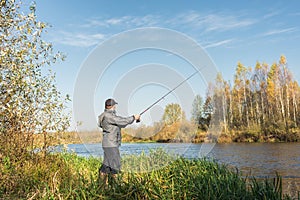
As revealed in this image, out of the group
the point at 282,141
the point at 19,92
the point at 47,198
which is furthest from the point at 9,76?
the point at 282,141

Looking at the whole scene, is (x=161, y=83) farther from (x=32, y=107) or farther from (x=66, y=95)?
(x=32, y=107)

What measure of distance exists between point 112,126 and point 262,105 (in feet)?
135

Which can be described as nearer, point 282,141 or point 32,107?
point 32,107

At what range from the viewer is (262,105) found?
44.3 metres

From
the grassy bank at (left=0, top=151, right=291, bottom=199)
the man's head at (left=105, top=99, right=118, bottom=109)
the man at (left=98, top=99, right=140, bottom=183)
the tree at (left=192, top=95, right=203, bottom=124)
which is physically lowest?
the grassy bank at (left=0, top=151, right=291, bottom=199)

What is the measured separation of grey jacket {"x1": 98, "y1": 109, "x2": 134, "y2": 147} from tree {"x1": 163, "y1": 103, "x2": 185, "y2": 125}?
13.2ft

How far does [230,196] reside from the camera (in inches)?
203

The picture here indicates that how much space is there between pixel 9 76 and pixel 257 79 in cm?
4619

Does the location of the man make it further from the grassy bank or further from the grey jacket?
the grassy bank

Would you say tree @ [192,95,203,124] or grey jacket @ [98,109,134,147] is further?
tree @ [192,95,203,124]

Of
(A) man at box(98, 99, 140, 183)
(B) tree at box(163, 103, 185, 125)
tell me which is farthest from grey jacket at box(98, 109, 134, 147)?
(B) tree at box(163, 103, 185, 125)

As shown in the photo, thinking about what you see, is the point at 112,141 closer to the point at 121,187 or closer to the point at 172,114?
the point at 121,187

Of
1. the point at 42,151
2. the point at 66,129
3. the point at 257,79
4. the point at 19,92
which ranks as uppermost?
the point at 257,79

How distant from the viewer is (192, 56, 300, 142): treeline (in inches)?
1548
